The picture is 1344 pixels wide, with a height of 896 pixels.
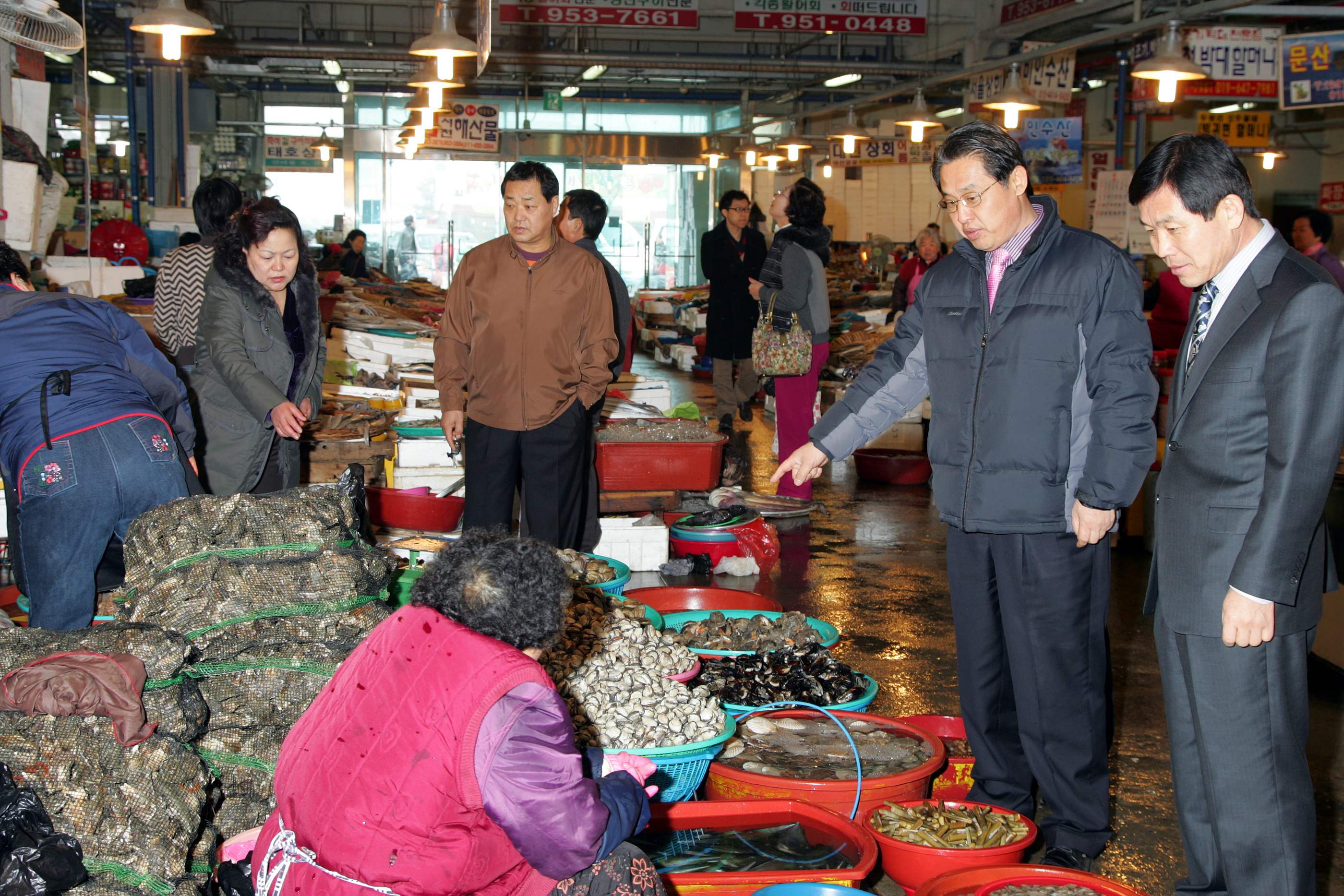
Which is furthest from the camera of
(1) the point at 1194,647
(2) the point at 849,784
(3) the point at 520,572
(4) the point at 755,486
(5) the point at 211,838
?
(4) the point at 755,486

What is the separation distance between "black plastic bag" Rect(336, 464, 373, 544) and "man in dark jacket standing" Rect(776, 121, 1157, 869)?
144 cm

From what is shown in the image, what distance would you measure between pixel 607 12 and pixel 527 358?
9044 millimetres

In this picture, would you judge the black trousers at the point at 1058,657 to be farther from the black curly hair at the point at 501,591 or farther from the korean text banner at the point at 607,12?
the korean text banner at the point at 607,12

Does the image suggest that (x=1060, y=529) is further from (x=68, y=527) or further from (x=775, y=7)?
(x=775, y=7)

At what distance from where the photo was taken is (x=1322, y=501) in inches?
87.0

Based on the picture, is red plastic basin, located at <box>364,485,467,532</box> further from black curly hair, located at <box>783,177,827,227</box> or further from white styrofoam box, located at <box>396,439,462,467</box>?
black curly hair, located at <box>783,177,827,227</box>

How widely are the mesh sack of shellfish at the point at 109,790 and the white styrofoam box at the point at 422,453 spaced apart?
12.4 ft

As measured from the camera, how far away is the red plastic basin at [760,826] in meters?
2.55

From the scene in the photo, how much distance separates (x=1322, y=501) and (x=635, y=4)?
11.6 meters

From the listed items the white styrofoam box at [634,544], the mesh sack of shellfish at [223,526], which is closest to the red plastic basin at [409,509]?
the white styrofoam box at [634,544]

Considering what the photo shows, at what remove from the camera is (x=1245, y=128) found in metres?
16.7

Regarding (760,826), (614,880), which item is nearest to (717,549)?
(760,826)

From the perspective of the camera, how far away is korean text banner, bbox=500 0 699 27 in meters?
12.3

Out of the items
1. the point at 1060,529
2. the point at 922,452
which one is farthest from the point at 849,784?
the point at 922,452
